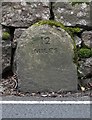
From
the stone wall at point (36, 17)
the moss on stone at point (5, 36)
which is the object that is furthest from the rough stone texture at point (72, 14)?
the moss on stone at point (5, 36)

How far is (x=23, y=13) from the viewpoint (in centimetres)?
689

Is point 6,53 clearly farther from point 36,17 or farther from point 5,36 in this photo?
point 36,17

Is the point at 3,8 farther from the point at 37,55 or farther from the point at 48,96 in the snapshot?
the point at 48,96

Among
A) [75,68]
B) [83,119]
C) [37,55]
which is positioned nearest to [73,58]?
[75,68]

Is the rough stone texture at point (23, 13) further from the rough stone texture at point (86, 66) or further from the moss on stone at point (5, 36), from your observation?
the rough stone texture at point (86, 66)

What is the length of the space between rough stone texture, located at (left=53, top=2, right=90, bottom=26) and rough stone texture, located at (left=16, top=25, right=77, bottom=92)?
0.88 m

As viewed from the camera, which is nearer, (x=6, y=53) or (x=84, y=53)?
(x=84, y=53)

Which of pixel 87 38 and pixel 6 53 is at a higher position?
pixel 87 38

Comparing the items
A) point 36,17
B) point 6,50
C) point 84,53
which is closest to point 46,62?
point 84,53

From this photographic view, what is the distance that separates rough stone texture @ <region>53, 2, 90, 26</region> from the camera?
22.5 feet

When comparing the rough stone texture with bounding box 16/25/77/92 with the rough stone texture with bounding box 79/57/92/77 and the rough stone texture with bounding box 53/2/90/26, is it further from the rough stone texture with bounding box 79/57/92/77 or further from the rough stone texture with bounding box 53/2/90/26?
the rough stone texture with bounding box 53/2/90/26

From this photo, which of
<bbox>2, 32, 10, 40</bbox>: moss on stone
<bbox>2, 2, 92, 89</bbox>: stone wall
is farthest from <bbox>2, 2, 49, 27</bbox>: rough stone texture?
<bbox>2, 32, 10, 40</bbox>: moss on stone

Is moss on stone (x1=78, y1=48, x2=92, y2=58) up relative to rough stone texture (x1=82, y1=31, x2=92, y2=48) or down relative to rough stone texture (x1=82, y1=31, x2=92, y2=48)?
down

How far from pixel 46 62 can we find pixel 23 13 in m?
1.28
